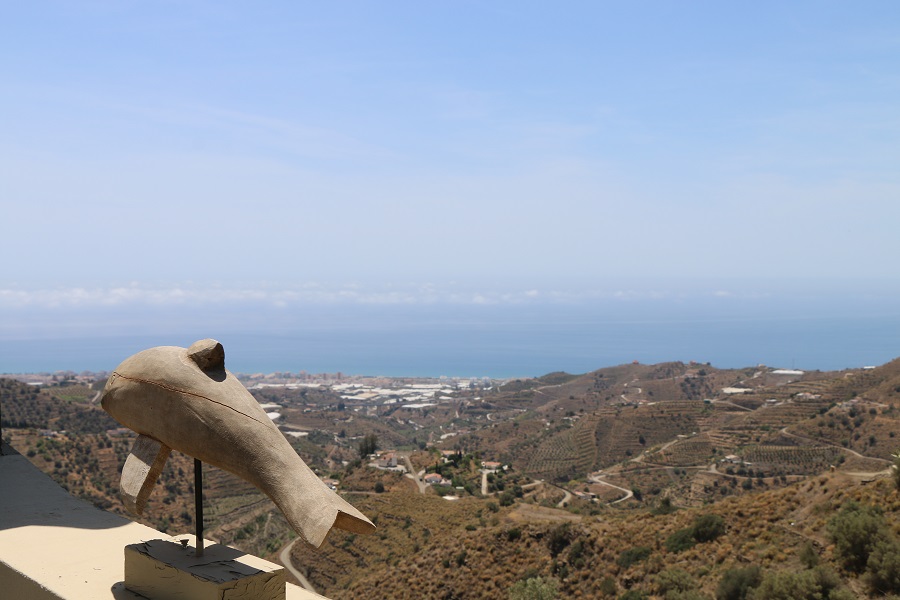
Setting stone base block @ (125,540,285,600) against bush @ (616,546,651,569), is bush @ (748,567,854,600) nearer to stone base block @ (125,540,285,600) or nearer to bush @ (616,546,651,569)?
bush @ (616,546,651,569)

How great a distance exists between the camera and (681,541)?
22.0 metres

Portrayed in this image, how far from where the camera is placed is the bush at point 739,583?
16719 millimetres

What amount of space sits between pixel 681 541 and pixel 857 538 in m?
6.36

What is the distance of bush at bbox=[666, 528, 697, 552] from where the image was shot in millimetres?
21625

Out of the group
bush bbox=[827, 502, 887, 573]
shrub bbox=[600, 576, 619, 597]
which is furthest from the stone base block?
shrub bbox=[600, 576, 619, 597]

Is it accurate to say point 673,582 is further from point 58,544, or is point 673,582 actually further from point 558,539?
point 58,544

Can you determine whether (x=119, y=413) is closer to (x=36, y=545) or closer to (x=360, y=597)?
(x=36, y=545)

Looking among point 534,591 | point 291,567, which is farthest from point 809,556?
point 291,567

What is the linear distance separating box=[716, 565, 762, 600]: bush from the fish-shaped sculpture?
14495 millimetres

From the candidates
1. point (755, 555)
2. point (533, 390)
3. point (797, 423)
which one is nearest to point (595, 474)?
point (797, 423)

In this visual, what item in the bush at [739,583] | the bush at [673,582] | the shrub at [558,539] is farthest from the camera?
the shrub at [558,539]

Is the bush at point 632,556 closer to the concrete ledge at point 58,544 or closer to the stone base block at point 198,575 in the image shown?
the concrete ledge at point 58,544

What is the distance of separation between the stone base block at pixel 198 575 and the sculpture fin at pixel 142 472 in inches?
20.4

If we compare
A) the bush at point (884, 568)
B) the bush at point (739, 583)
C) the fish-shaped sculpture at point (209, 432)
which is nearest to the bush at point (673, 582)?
the bush at point (739, 583)
